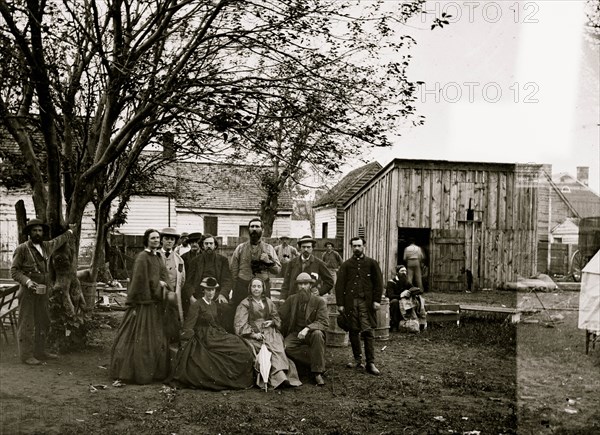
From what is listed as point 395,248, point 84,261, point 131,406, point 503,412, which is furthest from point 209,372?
point 84,261

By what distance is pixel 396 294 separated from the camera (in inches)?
535

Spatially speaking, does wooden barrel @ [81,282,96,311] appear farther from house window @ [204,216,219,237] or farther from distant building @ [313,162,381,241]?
distant building @ [313,162,381,241]

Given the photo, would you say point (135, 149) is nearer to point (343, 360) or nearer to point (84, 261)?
point (343, 360)

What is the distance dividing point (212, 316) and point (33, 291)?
2.72 meters

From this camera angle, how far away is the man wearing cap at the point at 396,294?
13.5m

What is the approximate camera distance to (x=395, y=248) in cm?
2008

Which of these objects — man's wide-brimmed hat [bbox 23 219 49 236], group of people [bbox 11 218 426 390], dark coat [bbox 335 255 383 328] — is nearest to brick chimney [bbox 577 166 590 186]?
dark coat [bbox 335 255 383 328]

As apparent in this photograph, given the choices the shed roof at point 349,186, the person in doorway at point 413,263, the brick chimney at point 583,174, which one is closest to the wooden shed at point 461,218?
the person in doorway at point 413,263

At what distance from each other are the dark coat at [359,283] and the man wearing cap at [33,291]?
4.42 metres

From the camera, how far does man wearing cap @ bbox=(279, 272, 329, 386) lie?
8531 millimetres

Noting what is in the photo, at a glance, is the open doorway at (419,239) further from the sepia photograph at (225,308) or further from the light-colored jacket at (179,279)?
the light-colored jacket at (179,279)

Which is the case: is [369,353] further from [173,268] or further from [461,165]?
[461,165]

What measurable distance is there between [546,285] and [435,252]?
4.01 m

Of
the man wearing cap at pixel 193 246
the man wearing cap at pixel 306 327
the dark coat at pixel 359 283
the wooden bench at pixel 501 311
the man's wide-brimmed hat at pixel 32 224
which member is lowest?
the wooden bench at pixel 501 311
